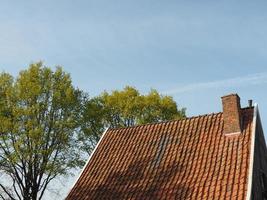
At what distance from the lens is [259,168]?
2106cm

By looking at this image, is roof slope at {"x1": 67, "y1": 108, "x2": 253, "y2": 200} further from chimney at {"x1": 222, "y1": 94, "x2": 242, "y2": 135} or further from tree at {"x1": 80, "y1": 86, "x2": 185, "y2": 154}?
tree at {"x1": 80, "y1": 86, "x2": 185, "y2": 154}

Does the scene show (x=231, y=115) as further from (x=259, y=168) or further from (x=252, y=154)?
(x=252, y=154)

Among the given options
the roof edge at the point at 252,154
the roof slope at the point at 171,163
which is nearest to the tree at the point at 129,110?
the roof slope at the point at 171,163

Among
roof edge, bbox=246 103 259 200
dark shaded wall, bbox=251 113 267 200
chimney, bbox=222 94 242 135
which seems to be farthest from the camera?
chimney, bbox=222 94 242 135

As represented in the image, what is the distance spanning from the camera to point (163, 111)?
4150 centimetres

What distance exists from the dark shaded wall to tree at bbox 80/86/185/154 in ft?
59.2

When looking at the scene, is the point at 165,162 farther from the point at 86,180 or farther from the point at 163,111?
the point at 163,111

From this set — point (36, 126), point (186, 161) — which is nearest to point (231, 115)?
point (186, 161)

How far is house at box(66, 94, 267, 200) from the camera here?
1884 centimetres

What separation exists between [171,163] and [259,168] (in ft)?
12.9

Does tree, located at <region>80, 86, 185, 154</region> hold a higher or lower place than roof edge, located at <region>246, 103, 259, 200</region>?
higher

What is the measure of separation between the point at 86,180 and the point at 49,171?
37.4 ft

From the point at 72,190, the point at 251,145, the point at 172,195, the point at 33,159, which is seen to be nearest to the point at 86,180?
the point at 72,190

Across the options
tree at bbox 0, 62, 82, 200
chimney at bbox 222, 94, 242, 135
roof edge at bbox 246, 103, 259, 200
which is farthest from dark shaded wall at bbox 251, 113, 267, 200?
tree at bbox 0, 62, 82, 200
